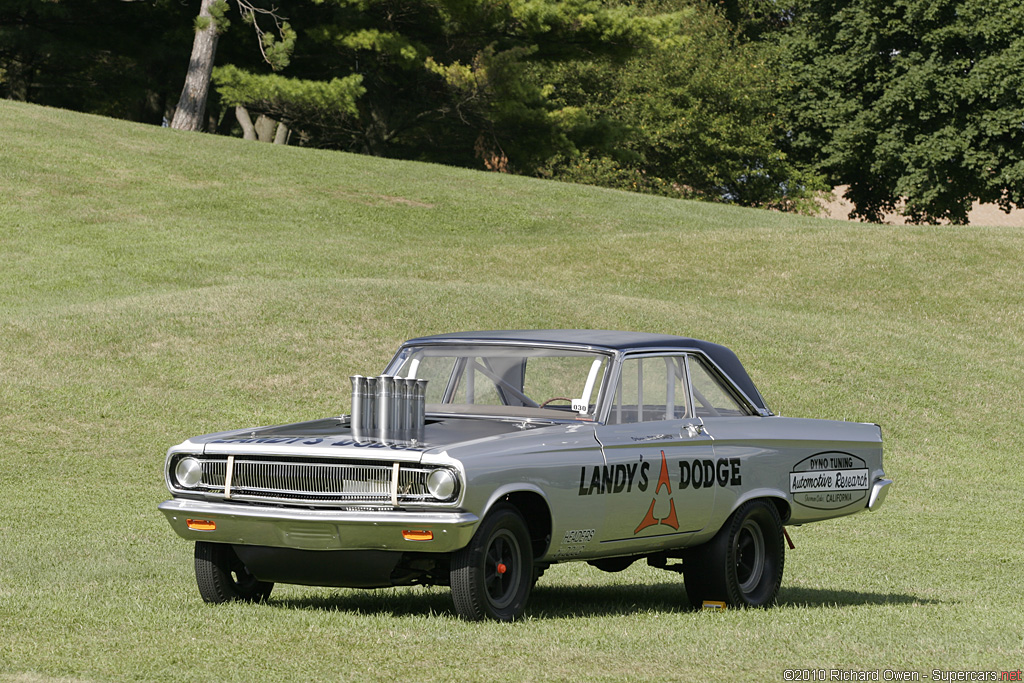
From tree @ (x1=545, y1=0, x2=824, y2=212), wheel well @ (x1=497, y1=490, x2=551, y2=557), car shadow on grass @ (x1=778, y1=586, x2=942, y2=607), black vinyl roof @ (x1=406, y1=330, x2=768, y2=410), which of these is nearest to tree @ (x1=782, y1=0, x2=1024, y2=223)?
tree @ (x1=545, y1=0, x2=824, y2=212)

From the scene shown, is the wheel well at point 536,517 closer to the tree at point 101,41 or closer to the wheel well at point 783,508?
the wheel well at point 783,508

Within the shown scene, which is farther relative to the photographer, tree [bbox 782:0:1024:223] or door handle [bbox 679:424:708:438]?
tree [bbox 782:0:1024:223]

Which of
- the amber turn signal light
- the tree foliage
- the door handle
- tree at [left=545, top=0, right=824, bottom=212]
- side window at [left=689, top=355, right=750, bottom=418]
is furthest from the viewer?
tree at [left=545, top=0, right=824, bottom=212]

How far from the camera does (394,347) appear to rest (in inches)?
800

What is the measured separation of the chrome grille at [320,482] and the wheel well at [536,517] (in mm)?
703

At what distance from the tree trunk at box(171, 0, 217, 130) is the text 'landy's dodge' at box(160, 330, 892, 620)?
3309cm

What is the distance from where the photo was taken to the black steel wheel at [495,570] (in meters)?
6.55

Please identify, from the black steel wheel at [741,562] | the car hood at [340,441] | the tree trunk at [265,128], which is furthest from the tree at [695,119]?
the car hood at [340,441]

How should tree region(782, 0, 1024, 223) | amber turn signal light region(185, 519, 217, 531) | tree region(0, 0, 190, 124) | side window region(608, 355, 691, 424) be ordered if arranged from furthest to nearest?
1. tree region(782, 0, 1024, 223)
2. tree region(0, 0, 190, 124)
3. side window region(608, 355, 691, 424)
4. amber turn signal light region(185, 519, 217, 531)

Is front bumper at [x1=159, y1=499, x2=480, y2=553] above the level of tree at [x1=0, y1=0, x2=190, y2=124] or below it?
below

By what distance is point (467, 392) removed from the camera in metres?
8.17

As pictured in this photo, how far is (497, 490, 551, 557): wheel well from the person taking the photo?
6.99m

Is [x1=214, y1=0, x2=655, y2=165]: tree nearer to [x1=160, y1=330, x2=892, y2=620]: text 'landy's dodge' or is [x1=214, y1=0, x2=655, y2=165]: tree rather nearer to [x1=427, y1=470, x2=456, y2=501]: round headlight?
[x1=160, y1=330, x2=892, y2=620]: text 'landy's dodge'

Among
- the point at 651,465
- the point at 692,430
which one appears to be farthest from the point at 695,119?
the point at 651,465
